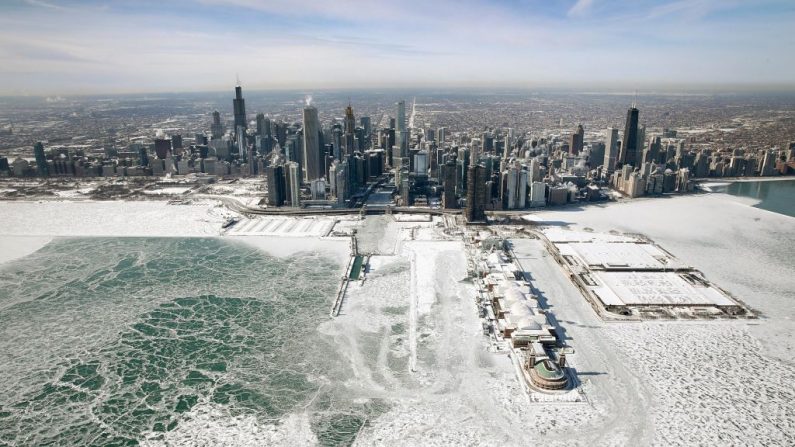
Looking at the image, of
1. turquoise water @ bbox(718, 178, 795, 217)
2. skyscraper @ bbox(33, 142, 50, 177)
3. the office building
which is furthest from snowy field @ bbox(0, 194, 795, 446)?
skyscraper @ bbox(33, 142, 50, 177)

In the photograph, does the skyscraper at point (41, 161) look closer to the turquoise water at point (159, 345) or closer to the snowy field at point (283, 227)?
the turquoise water at point (159, 345)

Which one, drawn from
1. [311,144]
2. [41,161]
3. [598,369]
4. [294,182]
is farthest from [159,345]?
[41,161]

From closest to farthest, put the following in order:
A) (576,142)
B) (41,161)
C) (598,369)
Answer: (598,369) → (41,161) → (576,142)

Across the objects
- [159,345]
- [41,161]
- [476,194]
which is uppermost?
[41,161]

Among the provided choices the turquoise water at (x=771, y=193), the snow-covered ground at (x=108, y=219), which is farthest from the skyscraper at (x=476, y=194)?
the turquoise water at (x=771, y=193)

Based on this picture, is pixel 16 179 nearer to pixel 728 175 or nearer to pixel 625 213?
pixel 625 213

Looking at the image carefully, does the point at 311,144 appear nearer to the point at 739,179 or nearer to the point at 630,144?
the point at 630,144
